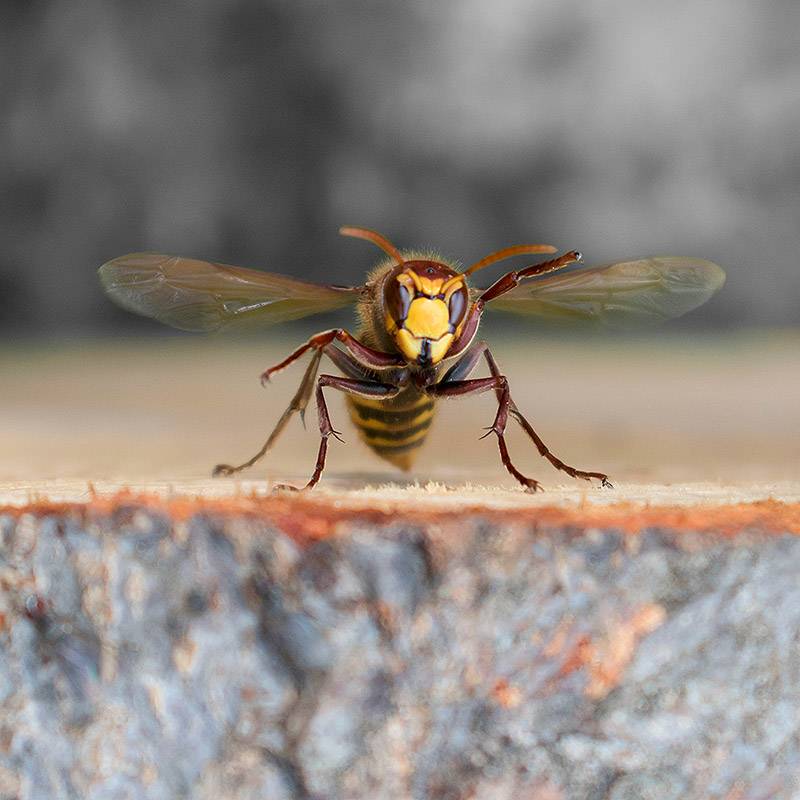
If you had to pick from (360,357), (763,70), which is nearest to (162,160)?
(763,70)

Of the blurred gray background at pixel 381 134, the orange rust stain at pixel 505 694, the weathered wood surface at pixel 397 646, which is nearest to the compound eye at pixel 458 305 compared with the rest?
the weathered wood surface at pixel 397 646

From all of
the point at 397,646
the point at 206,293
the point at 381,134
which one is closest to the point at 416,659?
the point at 397,646

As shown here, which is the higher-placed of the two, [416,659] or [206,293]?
[206,293]

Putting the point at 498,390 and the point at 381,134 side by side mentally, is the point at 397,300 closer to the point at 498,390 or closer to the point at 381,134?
the point at 498,390

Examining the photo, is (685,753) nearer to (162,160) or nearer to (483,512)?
(483,512)

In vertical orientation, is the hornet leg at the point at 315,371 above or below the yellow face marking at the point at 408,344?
below

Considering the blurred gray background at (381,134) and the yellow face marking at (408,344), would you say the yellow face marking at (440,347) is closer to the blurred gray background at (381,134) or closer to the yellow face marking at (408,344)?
the yellow face marking at (408,344)

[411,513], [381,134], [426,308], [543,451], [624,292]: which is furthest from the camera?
[381,134]
